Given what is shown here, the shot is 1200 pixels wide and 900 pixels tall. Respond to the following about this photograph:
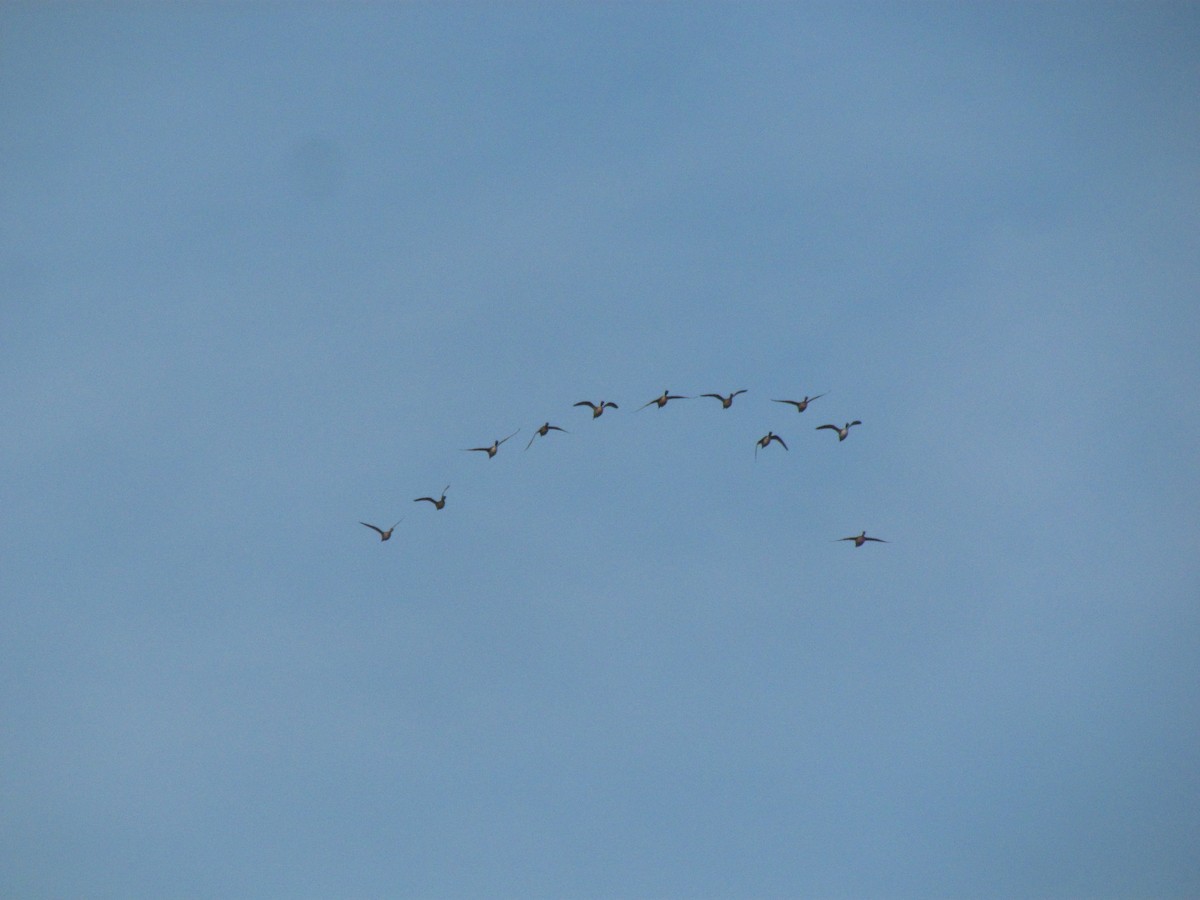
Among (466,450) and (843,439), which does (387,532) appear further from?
(843,439)

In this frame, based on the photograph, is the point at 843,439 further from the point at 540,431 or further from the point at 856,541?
the point at 540,431

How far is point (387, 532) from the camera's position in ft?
409

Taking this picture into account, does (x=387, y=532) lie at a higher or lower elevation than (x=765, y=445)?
lower

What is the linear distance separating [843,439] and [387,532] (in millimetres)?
35196

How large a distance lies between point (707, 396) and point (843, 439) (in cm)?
1219

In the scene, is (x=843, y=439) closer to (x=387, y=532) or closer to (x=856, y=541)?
(x=856, y=541)

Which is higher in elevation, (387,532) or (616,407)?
(616,407)

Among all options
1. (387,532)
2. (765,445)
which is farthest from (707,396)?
(387,532)

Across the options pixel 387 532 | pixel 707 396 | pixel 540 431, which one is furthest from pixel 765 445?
pixel 387 532

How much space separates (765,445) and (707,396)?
5.84m

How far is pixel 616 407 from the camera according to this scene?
123 m

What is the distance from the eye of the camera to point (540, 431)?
402 feet

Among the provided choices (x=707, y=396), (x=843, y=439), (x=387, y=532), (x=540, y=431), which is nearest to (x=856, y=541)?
(x=843, y=439)

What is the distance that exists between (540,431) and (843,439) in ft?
75.9
